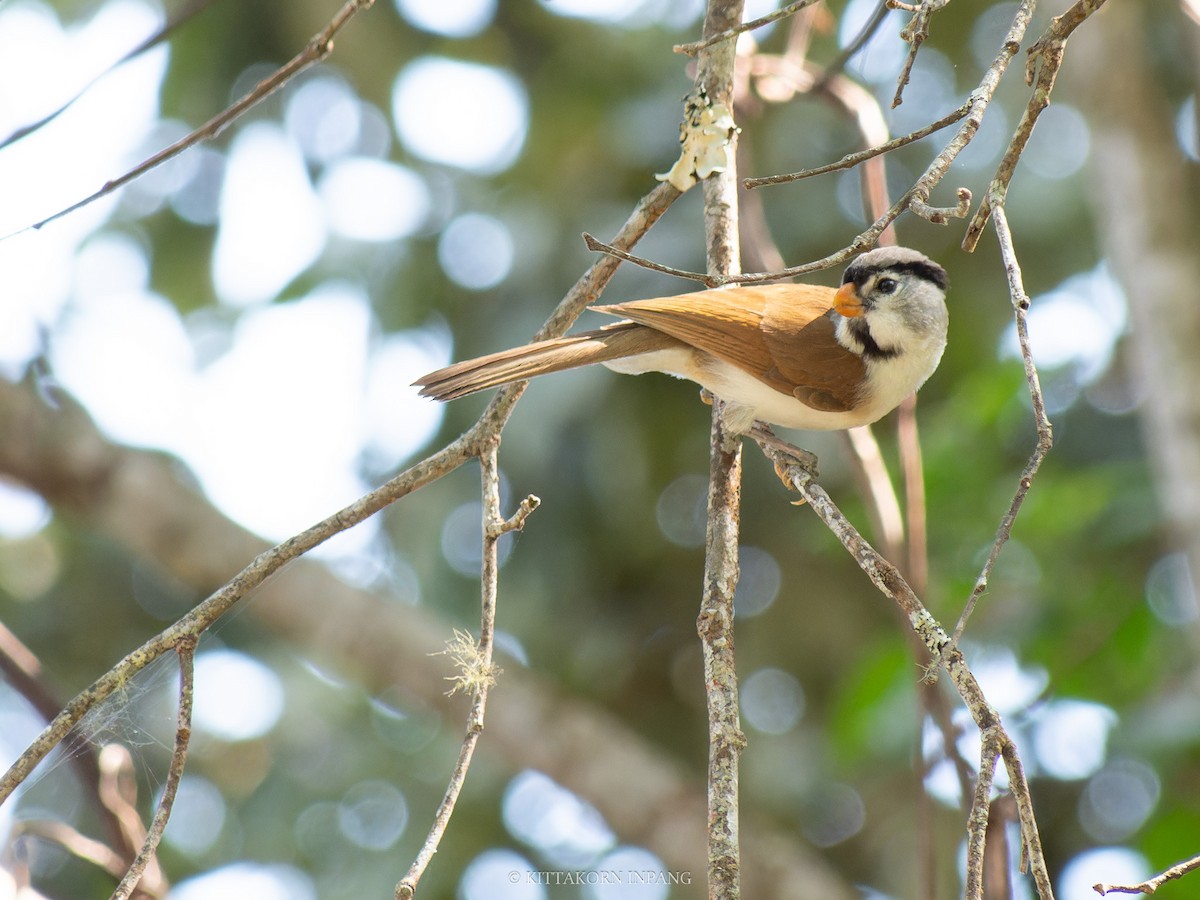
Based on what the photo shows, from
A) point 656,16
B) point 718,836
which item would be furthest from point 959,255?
point 718,836

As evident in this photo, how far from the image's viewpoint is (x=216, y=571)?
495cm

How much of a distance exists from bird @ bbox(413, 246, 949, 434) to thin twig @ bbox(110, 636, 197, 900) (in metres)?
1.47

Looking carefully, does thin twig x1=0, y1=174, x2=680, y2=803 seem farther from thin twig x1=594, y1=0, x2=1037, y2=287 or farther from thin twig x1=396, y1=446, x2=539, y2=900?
thin twig x1=594, y1=0, x2=1037, y2=287

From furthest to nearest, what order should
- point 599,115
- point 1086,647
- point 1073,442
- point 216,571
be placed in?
point 599,115 → point 1073,442 → point 216,571 → point 1086,647

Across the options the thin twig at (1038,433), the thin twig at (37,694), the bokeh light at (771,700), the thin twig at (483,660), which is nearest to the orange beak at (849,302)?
the thin twig at (483,660)

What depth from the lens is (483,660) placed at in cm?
195

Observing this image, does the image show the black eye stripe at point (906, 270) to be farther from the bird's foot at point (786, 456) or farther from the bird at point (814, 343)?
the bird's foot at point (786, 456)

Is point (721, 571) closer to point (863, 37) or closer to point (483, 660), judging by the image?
point (483, 660)

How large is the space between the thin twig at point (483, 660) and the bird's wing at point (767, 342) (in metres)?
1.03

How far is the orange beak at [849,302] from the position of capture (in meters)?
3.18

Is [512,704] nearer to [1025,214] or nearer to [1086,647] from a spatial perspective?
[1086,647]

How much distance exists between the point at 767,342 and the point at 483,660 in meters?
1.54

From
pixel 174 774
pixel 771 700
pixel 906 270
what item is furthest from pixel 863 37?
pixel 771 700

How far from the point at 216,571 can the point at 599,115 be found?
3347 millimetres
